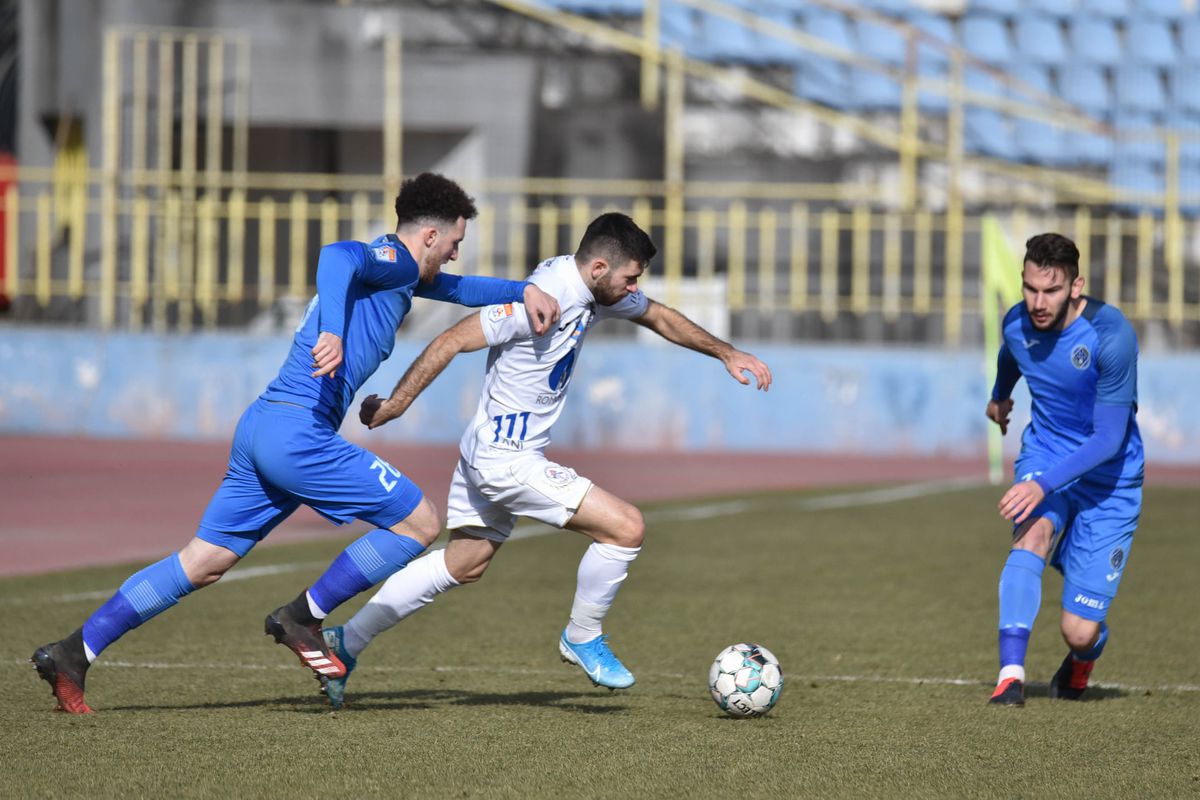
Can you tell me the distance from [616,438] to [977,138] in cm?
668

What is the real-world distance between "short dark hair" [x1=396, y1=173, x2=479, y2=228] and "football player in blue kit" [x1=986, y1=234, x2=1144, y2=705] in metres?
1.94

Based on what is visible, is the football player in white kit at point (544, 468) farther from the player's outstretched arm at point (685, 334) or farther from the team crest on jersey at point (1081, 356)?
the team crest on jersey at point (1081, 356)

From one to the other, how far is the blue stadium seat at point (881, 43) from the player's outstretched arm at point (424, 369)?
Result: 55.7 ft

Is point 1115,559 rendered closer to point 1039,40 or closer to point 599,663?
point 599,663

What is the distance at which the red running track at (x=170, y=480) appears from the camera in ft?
35.8

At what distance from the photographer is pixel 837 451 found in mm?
17562

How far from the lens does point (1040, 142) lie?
70.4 ft

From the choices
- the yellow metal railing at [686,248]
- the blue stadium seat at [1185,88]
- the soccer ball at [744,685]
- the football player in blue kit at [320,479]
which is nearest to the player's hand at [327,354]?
the football player in blue kit at [320,479]

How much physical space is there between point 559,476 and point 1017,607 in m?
1.66

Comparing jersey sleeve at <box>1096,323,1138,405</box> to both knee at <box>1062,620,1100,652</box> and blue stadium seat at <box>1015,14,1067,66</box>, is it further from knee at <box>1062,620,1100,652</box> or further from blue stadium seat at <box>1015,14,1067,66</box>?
blue stadium seat at <box>1015,14,1067,66</box>

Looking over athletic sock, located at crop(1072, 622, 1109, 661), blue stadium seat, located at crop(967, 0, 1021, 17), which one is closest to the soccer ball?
athletic sock, located at crop(1072, 622, 1109, 661)

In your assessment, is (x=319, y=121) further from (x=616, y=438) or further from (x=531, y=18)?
(x=616, y=438)

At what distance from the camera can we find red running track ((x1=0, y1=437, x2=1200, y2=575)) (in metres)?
10.9

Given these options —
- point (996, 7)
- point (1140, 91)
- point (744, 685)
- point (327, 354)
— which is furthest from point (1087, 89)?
point (327, 354)
